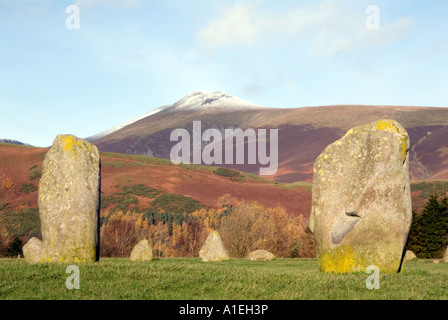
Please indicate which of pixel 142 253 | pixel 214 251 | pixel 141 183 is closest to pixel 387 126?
pixel 214 251

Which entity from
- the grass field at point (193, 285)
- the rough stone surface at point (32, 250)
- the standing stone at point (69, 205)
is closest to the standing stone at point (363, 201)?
the grass field at point (193, 285)

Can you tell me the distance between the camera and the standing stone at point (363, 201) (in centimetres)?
1356

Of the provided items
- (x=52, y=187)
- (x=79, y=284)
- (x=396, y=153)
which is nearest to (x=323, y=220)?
(x=396, y=153)

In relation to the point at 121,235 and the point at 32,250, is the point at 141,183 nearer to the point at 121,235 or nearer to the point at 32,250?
the point at 121,235

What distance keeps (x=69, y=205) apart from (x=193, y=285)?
6.82 meters

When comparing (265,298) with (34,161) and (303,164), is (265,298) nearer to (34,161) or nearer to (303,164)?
(34,161)

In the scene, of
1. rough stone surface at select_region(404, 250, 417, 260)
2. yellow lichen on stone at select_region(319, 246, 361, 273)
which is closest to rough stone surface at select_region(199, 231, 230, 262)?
rough stone surface at select_region(404, 250, 417, 260)

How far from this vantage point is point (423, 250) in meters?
31.2

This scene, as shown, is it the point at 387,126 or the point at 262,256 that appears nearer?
the point at 387,126

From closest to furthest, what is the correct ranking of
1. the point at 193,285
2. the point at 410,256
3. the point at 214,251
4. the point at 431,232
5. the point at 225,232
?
the point at 193,285 < the point at 214,251 < the point at 410,256 < the point at 431,232 < the point at 225,232

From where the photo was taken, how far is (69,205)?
15.7m

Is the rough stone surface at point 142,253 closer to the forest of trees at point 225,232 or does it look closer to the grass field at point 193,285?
the forest of trees at point 225,232

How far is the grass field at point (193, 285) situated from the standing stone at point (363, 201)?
45.1 inches

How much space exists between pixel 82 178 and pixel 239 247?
22.4 metres
